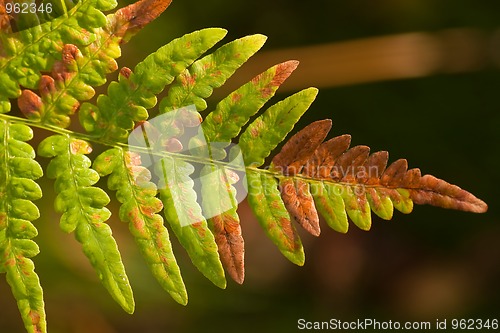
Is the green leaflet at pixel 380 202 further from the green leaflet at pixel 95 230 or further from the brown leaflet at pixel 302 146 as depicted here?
the green leaflet at pixel 95 230

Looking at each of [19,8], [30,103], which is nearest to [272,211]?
[30,103]

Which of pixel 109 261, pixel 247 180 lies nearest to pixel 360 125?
pixel 247 180

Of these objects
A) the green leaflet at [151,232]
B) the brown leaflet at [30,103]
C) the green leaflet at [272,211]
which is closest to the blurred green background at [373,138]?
the brown leaflet at [30,103]

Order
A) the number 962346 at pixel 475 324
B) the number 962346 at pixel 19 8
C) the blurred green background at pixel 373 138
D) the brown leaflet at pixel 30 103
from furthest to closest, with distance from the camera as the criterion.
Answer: the number 962346 at pixel 475 324 → the blurred green background at pixel 373 138 → the brown leaflet at pixel 30 103 → the number 962346 at pixel 19 8

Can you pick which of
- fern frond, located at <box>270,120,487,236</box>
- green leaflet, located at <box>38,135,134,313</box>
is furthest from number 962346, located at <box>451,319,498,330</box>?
green leaflet, located at <box>38,135,134,313</box>

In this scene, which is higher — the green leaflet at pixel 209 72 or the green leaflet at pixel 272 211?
the green leaflet at pixel 209 72

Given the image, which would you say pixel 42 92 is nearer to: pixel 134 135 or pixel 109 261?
pixel 134 135

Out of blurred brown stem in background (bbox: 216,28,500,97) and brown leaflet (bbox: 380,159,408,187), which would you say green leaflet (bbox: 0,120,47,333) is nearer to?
brown leaflet (bbox: 380,159,408,187)

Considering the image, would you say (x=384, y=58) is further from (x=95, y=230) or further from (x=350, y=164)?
(x=95, y=230)
